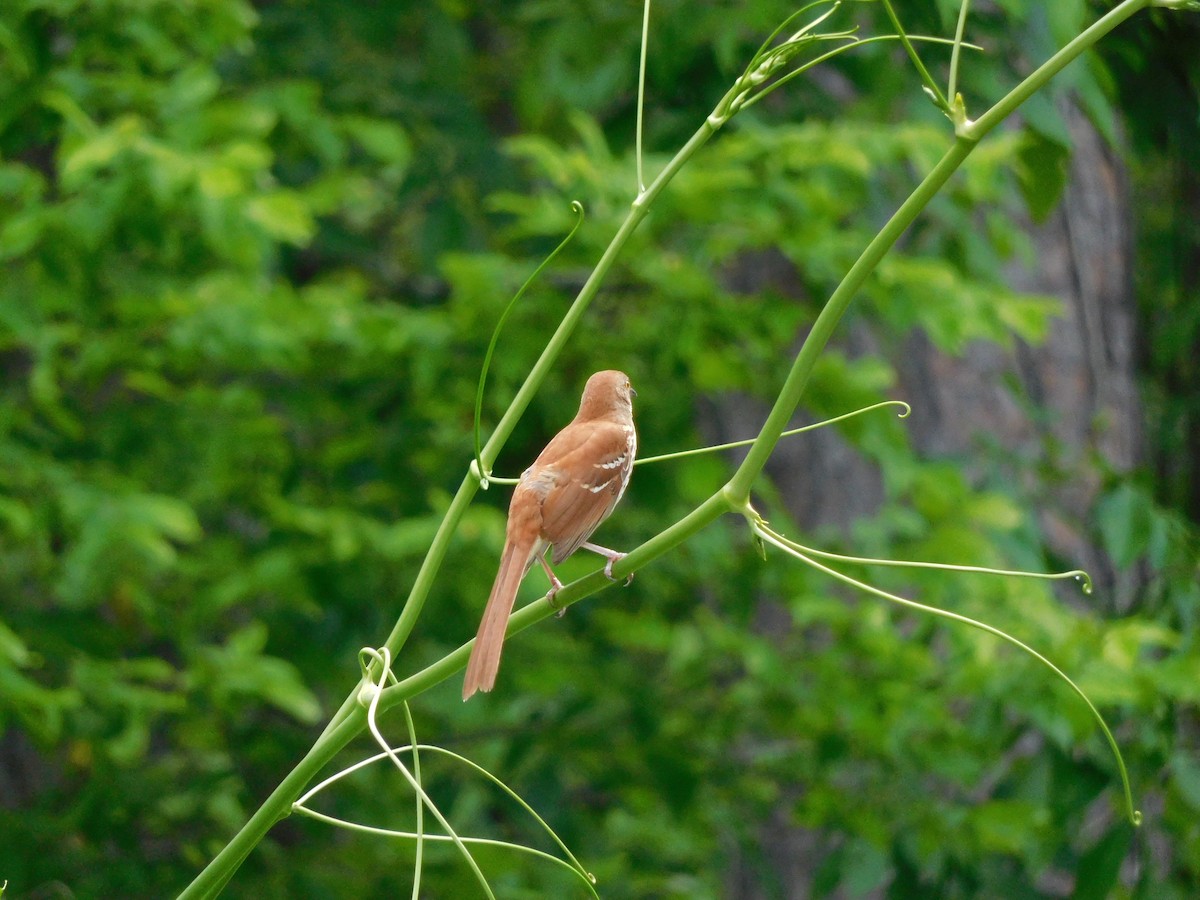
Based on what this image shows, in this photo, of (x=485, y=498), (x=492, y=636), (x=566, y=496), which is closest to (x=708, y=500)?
(x=492, y=636)

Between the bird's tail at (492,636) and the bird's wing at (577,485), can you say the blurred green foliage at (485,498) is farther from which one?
the bird's tail at (492,636)

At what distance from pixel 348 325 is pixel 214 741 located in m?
1.58

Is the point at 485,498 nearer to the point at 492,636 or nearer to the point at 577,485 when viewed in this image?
the point at 577,485

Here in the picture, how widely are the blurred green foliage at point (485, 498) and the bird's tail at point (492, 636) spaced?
1.85 m

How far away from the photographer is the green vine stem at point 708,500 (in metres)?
1.24

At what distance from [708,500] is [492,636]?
1.14 ft

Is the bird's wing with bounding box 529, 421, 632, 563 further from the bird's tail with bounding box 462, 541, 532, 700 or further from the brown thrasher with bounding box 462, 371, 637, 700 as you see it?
the bird's tail with bounding box 462, 541, 532, 700

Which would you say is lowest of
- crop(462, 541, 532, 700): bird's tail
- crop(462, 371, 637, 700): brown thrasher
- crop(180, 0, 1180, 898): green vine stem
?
crop(462, 371, 637, 700): brown thrasher

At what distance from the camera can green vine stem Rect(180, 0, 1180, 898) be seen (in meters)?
1.24

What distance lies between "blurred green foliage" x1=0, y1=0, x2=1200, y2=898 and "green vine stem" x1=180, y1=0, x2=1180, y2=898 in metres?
2.12

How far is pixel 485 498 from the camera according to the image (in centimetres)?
495

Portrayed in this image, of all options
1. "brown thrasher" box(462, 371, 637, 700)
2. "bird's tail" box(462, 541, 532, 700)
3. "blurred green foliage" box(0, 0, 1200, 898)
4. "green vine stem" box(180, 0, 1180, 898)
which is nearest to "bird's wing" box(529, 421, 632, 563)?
"brown thrasher" box(462, 371, 637, 700)

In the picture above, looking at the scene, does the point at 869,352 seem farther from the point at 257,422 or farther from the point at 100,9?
the point at 100,9

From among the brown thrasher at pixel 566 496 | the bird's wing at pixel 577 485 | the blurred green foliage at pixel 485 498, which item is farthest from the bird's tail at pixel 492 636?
the blurred green foliage at pixel 485 498
